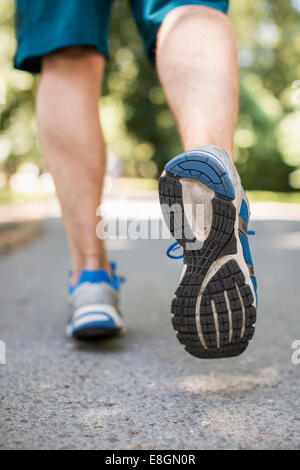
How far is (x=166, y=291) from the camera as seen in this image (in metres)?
2.55

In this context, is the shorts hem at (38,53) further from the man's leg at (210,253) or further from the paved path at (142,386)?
the paved path at (142,386)

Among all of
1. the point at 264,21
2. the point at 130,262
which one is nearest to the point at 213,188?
the point at 130,262

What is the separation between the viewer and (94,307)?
4.97ft

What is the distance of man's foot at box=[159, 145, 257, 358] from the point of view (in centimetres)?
108

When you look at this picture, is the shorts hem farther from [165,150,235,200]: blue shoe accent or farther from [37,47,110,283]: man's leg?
[165,150,235,200]: blue shoe accent

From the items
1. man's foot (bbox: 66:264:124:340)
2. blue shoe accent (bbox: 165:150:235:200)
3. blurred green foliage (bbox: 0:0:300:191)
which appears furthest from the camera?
blurred green foliage (bbox: 0:0:300:191)

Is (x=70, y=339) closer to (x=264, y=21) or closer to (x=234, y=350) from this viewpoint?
(x=234, y=350)

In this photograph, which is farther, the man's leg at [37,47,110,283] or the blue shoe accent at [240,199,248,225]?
the man's leg at [37,47,110,283]

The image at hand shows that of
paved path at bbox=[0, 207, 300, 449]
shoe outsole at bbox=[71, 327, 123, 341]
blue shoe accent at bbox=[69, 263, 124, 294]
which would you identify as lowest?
paved path at bbox=[0, 207, 300, 449]

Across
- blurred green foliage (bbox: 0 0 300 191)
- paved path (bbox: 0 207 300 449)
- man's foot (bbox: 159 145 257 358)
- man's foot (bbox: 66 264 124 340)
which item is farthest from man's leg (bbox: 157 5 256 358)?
blurred green foliage (bbox: 0 0 300 191)

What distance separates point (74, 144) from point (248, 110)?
63.5 ft

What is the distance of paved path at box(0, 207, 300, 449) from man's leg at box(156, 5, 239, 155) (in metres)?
0.55

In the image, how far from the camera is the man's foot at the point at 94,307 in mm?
1505

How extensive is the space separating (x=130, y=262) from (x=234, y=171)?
2.49m
